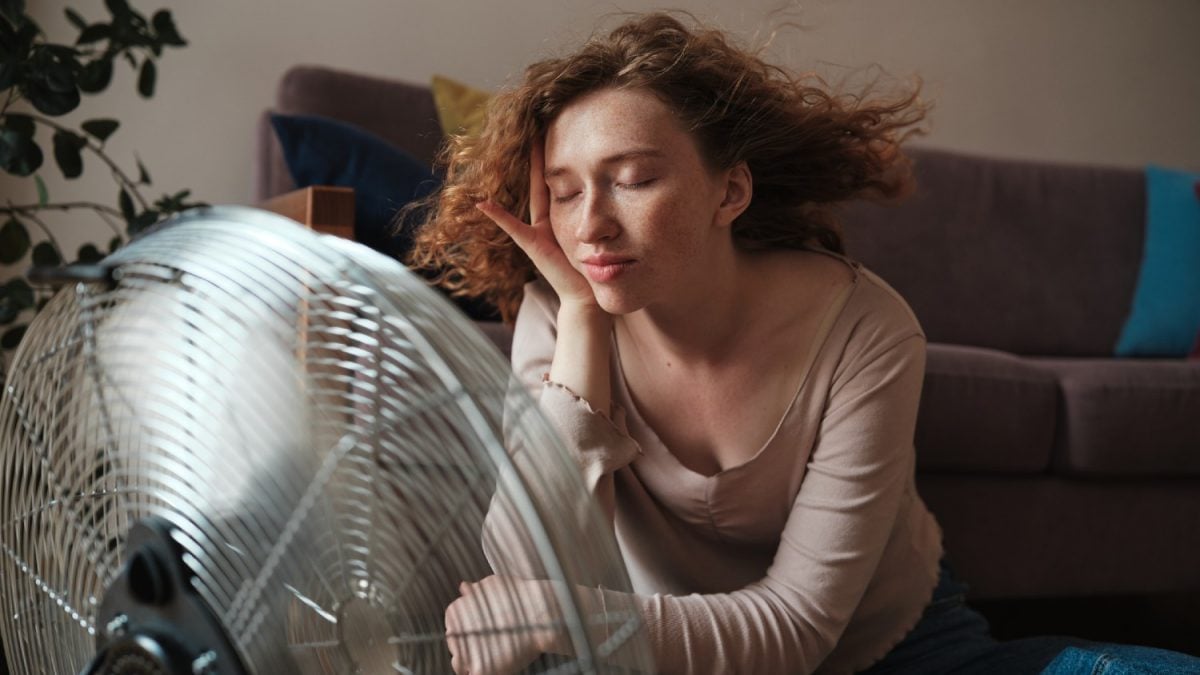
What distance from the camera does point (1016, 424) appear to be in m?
1.97

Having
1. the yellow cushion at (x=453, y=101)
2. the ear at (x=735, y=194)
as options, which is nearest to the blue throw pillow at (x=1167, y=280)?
the yellow cushion at (x=453, y=101)

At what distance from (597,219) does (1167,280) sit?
7.31ft

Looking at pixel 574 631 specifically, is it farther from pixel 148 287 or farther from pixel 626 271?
pixel 626 271

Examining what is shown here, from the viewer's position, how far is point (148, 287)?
66 centimetres

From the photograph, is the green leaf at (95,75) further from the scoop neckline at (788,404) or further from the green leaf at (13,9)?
the scoop neckline at (788,404)

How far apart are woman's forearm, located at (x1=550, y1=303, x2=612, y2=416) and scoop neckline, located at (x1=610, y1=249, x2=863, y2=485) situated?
77 millimetres

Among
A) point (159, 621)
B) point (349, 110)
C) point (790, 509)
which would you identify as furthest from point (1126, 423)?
point (159, 621)

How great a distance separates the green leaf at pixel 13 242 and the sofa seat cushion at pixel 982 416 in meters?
1.31

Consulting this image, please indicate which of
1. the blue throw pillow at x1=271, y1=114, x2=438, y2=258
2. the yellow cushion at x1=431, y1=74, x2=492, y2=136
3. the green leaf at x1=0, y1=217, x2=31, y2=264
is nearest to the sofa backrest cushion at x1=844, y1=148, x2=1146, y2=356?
the yellow cushion at x1=431, y1=74, x2=492, y2=136

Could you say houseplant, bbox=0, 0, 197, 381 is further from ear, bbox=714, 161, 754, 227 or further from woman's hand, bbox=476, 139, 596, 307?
ear, bbox=714, 161, 754, 227

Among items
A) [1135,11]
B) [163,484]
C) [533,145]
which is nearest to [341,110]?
[533,145]

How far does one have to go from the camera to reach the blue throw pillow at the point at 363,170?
1.66m

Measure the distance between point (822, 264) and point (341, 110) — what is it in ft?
4.36

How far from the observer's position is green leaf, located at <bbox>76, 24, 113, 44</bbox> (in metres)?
1.67
